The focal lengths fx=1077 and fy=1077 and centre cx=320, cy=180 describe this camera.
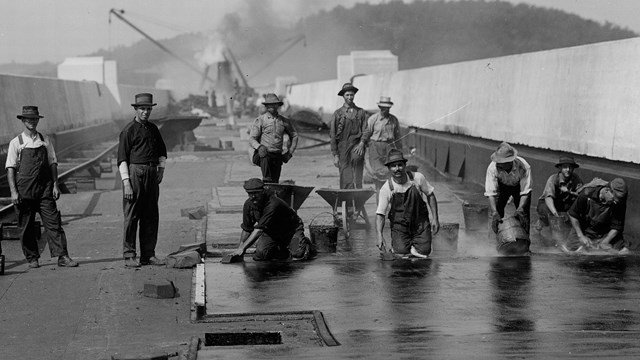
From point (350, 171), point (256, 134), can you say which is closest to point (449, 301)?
point (256, 134)

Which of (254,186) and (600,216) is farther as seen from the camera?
(600,216)

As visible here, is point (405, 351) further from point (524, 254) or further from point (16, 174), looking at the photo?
point (16, 174)

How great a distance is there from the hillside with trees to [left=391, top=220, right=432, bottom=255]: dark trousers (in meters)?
57.9

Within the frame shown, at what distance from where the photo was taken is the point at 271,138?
49.6 ft

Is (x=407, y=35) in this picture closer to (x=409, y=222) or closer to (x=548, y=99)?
(x=548, y=99)

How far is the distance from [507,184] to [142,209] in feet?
14.0

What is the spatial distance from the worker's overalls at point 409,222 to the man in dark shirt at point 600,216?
5.85ft

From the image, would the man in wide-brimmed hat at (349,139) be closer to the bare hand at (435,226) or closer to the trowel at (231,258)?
the bare hand at (435,226)

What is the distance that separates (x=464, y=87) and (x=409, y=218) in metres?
12.5

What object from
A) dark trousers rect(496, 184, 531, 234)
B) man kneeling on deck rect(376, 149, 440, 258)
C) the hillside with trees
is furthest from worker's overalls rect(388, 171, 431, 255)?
the hillside with trees

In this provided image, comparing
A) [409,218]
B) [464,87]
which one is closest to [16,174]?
[409,218]

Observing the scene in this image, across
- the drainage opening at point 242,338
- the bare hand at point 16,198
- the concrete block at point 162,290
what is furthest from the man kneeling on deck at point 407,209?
the bare hand at point 16,198

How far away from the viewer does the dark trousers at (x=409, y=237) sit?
39.7ft

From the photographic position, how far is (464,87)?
24062mm
